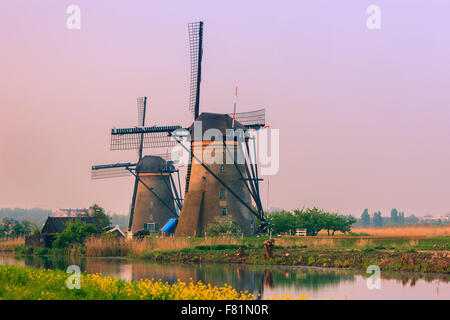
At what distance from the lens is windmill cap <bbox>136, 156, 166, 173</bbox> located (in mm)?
65312

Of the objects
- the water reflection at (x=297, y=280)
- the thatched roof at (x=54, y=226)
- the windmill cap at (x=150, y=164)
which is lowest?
the water reflection at (x=297, y=280)

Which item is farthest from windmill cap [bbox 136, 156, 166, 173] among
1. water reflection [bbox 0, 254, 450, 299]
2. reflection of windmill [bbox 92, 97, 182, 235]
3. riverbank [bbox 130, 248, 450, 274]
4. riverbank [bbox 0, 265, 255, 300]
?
riverbank [bbox 0, 265, 255, 300]

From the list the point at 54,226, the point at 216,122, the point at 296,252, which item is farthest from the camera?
the point at 54,226

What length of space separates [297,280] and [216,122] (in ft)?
85.7

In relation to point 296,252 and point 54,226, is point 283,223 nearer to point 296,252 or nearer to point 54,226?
point 296,252

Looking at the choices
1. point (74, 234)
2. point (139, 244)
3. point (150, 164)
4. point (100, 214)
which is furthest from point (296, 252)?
point (100, 214)

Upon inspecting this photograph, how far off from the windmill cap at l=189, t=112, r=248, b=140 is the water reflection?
1785 cm

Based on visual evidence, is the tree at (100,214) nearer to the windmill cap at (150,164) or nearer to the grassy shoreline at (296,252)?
the windmill cap at (150,164)

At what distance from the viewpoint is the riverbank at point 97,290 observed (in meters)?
15.7

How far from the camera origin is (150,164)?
65.6m

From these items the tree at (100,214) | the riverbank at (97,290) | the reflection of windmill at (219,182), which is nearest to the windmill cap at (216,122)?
the reflection of windmill at (219,182)

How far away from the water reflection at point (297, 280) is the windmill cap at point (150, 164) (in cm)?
3056

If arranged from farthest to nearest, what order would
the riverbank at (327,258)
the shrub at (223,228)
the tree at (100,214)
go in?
1. the tree at (100,214)
2. the shrub at (223,228)
3. the riverbank at (327,258)
